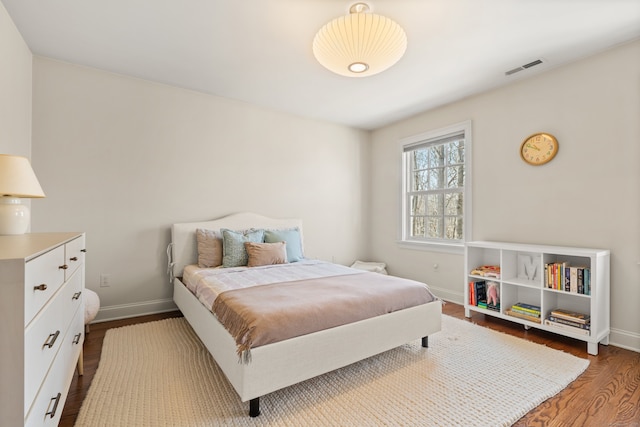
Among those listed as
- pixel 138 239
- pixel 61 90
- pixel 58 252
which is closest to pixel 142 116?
pixel 61 90

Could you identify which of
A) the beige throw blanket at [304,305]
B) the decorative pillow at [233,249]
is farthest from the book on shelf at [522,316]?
the decorative pillow at [233,249]

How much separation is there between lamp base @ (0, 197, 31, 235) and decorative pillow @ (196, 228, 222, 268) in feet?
4.94

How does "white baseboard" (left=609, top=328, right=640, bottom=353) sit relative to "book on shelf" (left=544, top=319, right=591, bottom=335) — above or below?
below

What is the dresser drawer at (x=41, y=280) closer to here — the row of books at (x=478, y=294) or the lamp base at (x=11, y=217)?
the lamp base at (x=11, y=217)

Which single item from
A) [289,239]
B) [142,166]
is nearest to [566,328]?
[289,239]

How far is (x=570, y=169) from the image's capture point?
2666mm

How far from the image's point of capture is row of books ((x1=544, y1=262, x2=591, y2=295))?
2.37 metres

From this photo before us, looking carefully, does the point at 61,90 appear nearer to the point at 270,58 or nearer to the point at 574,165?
the point at 270,58

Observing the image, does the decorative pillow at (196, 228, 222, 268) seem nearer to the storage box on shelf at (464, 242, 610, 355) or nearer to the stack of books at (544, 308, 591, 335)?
the storage box on shelf at (464, 242, 610, 355)

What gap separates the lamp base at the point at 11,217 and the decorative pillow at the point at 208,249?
1.51 meters

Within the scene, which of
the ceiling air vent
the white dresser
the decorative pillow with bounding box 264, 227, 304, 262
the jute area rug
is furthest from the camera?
the decorative pillow with bounding box 264, 227, 304, 262

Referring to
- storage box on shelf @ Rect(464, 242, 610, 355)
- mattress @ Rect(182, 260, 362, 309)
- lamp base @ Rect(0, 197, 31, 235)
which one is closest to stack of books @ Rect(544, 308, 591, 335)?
storage box on shelf @ Rect(464, 242, 610, 355)

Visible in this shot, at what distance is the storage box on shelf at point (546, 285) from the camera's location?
2326 millimetres

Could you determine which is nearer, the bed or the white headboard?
the bed
